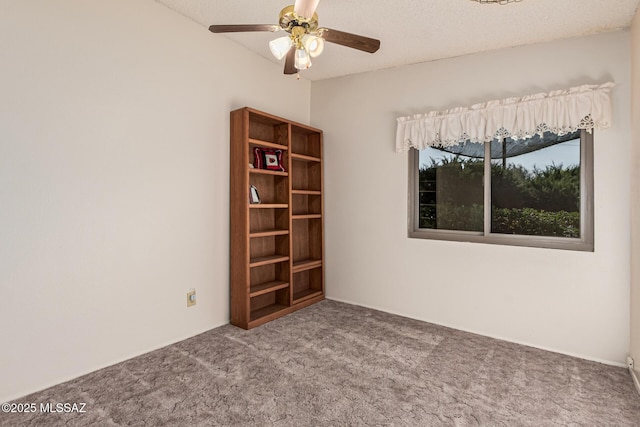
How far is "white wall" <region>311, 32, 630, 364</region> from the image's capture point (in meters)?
2.50

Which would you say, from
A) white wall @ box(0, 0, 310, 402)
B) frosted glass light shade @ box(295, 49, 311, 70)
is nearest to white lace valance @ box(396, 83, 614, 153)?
frosted glass light shade @ box(295, 49, 311, 70)

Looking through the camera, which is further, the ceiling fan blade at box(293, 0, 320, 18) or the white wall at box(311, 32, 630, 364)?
the white wall at box(311, 32, 630, 364)

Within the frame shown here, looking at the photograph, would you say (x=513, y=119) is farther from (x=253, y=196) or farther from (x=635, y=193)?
(x=253, y=196)

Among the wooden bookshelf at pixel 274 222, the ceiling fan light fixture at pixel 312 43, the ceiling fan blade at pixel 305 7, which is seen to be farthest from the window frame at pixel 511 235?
the ceiling fan blade at pixel 305 7

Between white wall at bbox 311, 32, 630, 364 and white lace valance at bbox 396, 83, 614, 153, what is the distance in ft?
0.43

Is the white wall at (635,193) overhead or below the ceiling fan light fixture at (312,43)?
below

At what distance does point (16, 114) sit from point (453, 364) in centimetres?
321

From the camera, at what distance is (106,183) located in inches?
90.7

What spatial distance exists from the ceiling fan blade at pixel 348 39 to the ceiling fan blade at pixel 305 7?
13 centimetres

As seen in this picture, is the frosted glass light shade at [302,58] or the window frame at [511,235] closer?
the frosted glass light shade at [302,58]

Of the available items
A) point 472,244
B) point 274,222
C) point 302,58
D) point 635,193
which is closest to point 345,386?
point 472,244

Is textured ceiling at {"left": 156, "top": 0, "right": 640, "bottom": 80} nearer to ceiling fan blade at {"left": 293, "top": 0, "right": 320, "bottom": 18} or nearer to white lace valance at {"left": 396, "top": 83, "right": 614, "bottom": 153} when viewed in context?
white lace valance at {"left": 396, "top": 83, "right": 614, "bottom": 153}

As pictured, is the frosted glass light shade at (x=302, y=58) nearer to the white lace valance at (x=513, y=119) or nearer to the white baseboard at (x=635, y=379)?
the white lace valance at (x=513, y=119)

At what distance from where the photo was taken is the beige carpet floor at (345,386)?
182 centimetres
